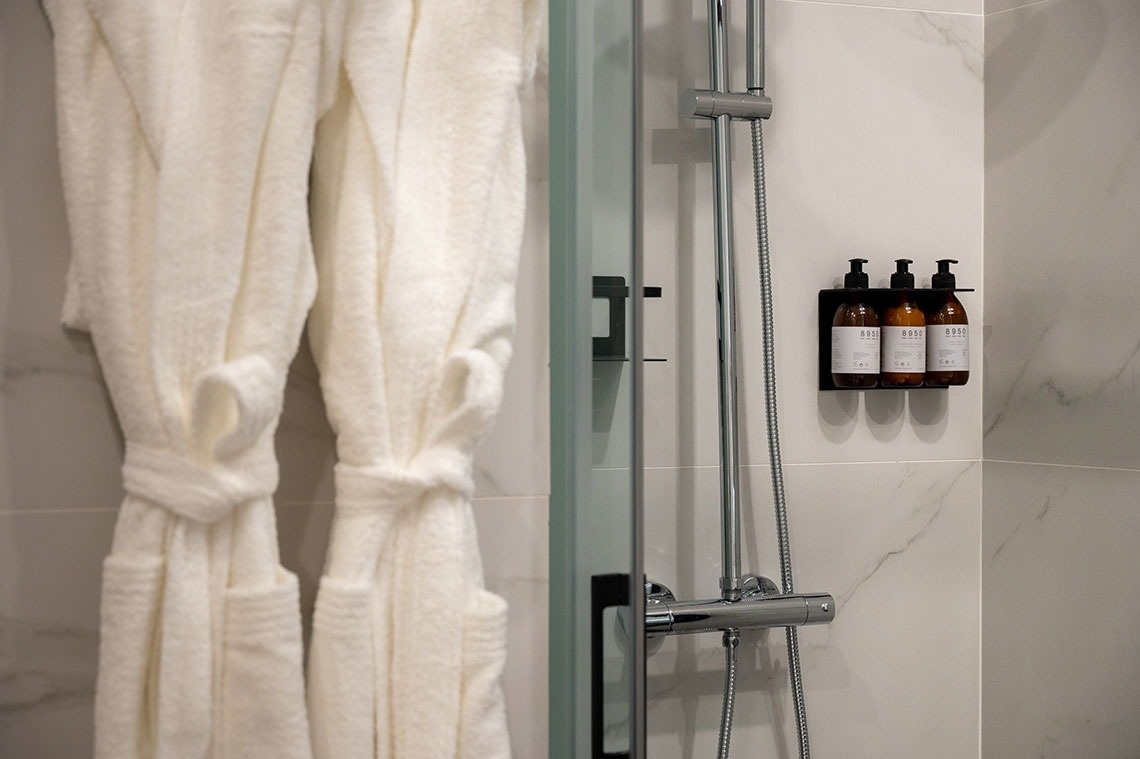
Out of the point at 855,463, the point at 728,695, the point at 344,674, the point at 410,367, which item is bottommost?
the point at 728,695

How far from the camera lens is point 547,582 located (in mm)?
936

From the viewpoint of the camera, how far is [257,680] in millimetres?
729

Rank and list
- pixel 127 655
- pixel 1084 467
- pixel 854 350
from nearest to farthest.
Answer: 1. pixel 127 655
2. pixel 1084 467
3. pixel 854 350

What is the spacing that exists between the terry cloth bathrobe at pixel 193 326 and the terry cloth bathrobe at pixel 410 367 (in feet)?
0.14

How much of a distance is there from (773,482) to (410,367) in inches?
16.9

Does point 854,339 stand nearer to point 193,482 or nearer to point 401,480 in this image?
point 401,480

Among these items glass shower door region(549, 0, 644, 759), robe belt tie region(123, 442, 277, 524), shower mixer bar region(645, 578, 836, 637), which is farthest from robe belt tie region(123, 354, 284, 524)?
shower mixer bar region(645, 578, 836, 637)

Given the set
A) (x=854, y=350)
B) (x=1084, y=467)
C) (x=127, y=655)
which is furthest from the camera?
(x=854, y=350)

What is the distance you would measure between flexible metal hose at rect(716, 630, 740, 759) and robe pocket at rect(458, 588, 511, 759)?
0.30m

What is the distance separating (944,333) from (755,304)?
0.20 metres

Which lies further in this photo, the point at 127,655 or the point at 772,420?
the point at 772,420

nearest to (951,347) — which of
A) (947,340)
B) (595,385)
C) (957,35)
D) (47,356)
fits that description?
(947,340)

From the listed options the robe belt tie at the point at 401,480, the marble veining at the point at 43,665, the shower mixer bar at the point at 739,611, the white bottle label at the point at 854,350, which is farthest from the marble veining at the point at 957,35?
the marble veining at the point at 43,665

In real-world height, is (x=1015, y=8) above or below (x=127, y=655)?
above
